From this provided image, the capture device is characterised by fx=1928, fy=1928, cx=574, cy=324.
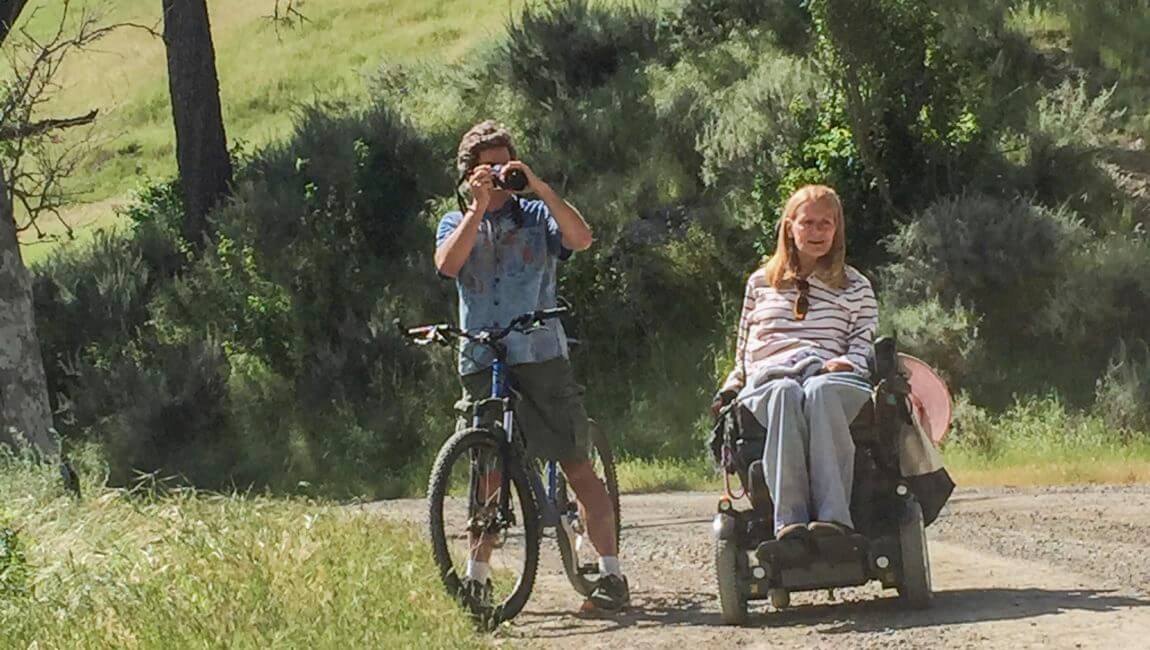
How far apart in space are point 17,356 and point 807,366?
8.14m

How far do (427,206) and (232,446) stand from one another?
4364 mm

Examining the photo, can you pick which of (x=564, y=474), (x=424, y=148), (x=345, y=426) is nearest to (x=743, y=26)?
(x=424, y=148)

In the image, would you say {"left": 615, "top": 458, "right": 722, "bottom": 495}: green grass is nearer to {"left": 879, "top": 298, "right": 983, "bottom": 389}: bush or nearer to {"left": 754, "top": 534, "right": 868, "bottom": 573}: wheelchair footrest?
{"left": 879, "top": 298, "right": 983, "bottom": 389}: bush

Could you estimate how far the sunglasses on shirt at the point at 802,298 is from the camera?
8195 mm

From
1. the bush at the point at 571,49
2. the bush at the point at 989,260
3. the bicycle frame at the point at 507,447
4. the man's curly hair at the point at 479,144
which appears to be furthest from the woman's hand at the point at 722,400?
the bush at the point at 571,49

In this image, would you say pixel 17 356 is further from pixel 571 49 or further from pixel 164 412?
pixel 571 49

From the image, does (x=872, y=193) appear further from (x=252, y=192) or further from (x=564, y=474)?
(x=564, y=474)

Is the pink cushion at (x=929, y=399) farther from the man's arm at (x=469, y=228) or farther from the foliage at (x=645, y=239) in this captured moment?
the foliage at (x=645, y=239)

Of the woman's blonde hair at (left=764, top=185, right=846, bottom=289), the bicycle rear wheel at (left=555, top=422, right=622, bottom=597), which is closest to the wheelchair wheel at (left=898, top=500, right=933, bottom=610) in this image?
the woman's blonde hair at (left=764, top=185, right=846, bottom=289)

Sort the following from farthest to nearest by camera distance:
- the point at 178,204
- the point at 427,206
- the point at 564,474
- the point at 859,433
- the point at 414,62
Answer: the point at 414,62
the point at 178,204
the point at 427,206
the point at 564,474
the point at 859,433

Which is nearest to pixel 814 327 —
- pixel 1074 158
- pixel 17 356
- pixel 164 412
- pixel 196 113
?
pixel 17 356

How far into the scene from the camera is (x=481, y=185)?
810cm

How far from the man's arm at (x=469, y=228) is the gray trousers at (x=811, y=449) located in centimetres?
144

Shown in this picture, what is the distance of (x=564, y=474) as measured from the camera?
8.81 meters
